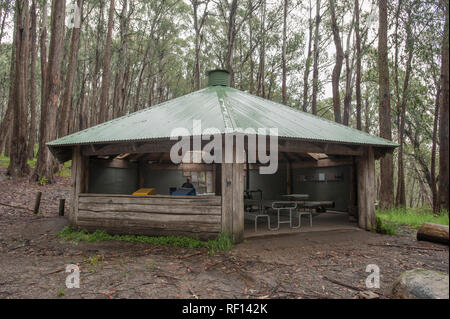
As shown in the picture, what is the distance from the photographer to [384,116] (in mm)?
11414

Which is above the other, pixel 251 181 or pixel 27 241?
pixel 251 181

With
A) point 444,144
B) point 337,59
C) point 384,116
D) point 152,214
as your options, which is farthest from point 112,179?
point 337,59

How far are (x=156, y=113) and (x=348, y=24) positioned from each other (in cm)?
1694

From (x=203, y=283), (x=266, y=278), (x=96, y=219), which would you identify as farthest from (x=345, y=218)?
(x=96, y=219)

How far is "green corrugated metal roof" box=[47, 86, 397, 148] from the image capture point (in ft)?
20.5

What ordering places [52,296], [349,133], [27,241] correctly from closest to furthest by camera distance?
[52,296]
[27,241]
[349,133]

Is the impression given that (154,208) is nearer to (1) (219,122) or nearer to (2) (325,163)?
(1) (219,122)

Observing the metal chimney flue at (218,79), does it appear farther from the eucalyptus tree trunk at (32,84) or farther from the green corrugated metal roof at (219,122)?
the eucalyptus tree trunk at (32,84)

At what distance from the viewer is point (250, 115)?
7023mm

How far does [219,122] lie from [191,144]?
0.97 meters

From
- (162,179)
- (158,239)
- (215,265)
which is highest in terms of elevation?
(162,179)

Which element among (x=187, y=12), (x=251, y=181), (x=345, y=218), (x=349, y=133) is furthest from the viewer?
(x=187, y=12)

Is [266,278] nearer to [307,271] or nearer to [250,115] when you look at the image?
[307,271]

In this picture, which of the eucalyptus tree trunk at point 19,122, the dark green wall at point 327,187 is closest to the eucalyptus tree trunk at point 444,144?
the dark green wall at point 327,187
